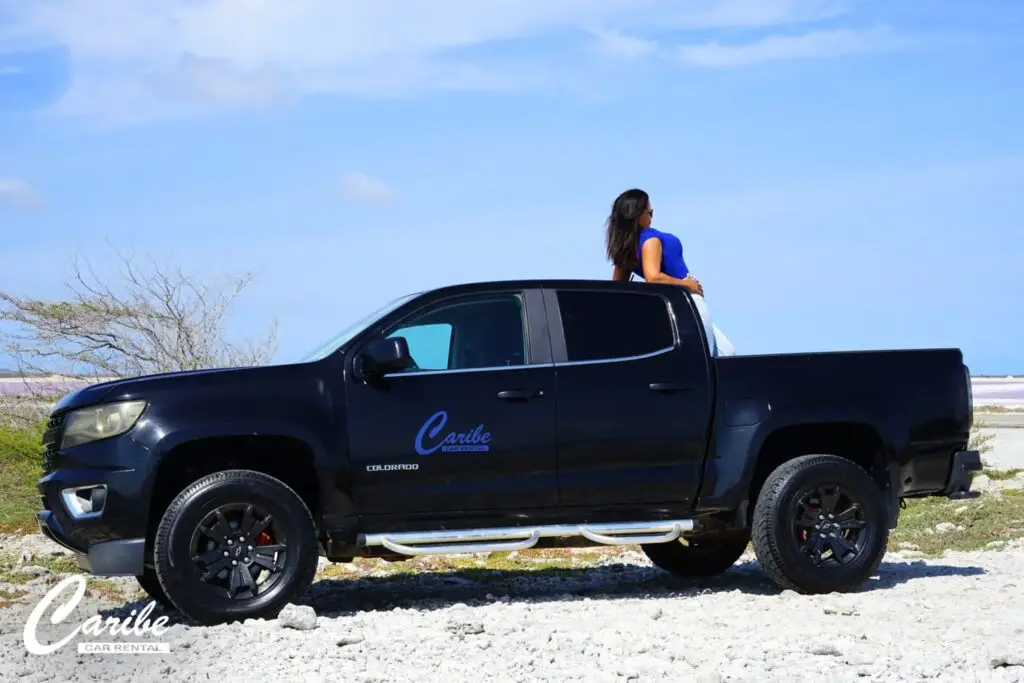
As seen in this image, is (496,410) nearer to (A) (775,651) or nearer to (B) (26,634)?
(A) (775,651)

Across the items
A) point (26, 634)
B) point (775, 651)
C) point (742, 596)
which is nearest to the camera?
point (775, 651)

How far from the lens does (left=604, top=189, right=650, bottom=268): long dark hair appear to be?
920 centimetres

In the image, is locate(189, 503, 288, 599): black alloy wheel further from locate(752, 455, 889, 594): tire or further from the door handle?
locate(752, 455, 889, 594): tire

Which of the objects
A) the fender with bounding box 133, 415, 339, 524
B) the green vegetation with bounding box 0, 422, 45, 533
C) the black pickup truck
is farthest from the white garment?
the green vegetation with bounding box 0, 422, 45, 533

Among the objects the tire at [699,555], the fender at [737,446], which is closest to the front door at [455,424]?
the fender at [737,446]

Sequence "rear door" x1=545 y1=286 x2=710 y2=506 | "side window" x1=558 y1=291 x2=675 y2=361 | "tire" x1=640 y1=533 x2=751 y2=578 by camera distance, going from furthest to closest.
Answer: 1. "tire" x1=640 y1=533 x2=751 y2=578
2. "side window" x1=558 y1=291 x2=675 y2=361
3. "rear door" x1=545 y1=286 x2=710 y2=506

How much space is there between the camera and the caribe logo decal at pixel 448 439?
7.68m

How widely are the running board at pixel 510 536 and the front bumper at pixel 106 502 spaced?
124cm

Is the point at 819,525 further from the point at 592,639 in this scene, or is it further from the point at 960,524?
the point at 960,524

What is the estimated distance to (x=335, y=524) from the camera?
7.66m

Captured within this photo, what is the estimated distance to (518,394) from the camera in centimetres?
784

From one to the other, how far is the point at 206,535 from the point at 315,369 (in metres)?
1.10

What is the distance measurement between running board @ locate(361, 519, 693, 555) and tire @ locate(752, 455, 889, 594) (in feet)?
1.75

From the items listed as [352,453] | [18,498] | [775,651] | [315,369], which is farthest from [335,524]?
[18,498]
